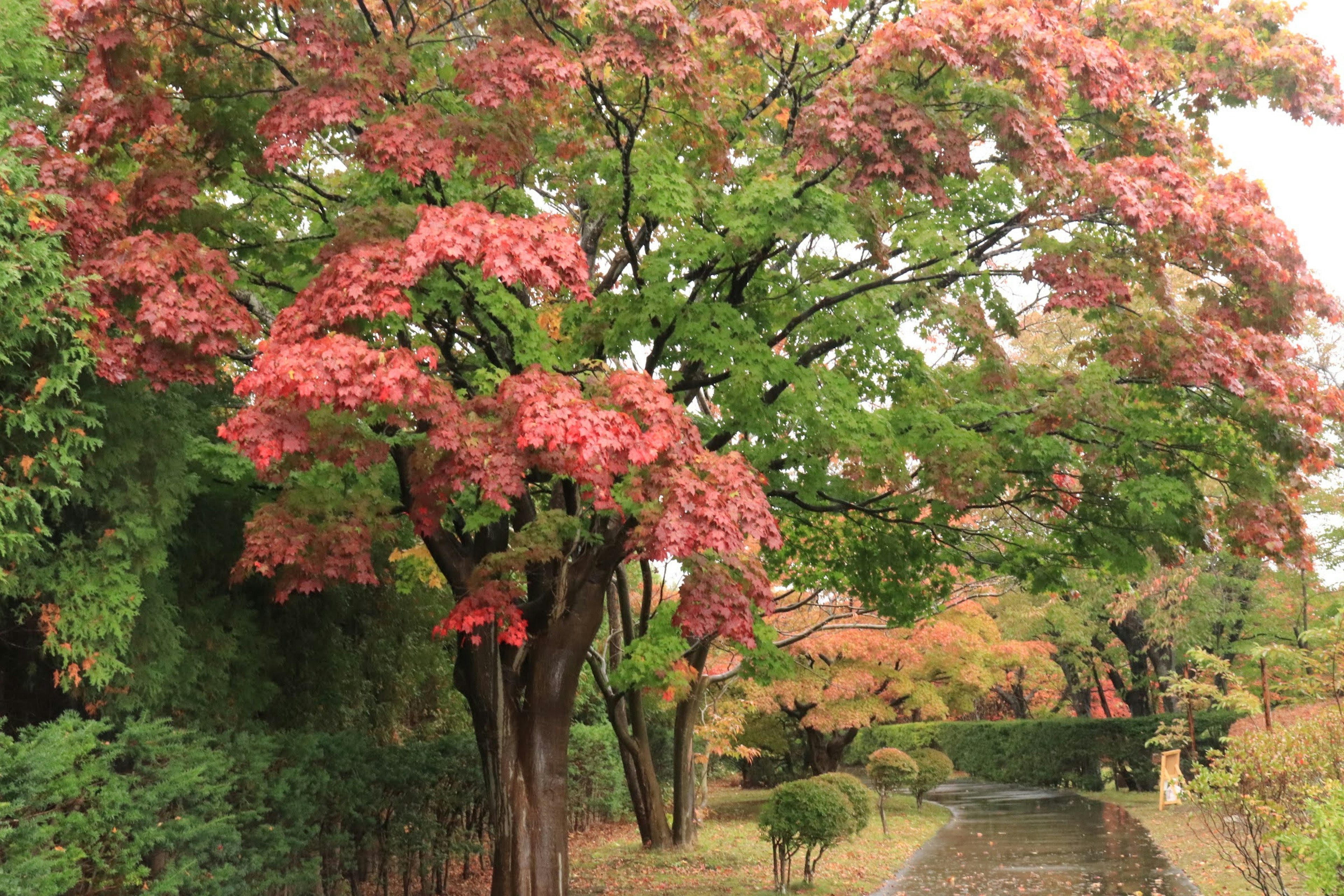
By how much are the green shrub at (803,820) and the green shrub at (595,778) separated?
6.86 meters

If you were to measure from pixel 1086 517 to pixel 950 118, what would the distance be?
521 centimetres

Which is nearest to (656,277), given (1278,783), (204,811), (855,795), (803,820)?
(204,811)

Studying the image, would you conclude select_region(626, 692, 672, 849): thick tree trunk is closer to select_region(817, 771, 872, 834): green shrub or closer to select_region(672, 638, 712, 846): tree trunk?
select_region(672, 638, 712, 846): tree trunk

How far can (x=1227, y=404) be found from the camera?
9.66m

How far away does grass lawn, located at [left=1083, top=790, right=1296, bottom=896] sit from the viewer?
1116cm

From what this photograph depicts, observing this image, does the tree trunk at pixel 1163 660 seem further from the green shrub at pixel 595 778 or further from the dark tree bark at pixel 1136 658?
the green shrub at pixel 595 778

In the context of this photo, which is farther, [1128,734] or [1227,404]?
[1128,734]

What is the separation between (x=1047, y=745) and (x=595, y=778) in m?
18.4

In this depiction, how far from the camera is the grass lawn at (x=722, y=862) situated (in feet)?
40.6

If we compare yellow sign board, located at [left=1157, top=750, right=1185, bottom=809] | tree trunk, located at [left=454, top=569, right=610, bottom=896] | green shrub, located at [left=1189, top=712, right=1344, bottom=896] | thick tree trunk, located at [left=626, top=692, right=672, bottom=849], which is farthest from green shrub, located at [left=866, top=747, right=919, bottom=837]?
tree trunk, located at [left=454, top=569, right=610, bottom=896]

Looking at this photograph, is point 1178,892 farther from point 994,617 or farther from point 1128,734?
point 994,617

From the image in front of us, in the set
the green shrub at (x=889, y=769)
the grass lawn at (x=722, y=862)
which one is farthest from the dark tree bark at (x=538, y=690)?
the green shrub at (x=889, y=769)

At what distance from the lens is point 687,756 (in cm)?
1605

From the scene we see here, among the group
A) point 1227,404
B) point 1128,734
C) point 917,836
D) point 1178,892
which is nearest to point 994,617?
point 1128,734
